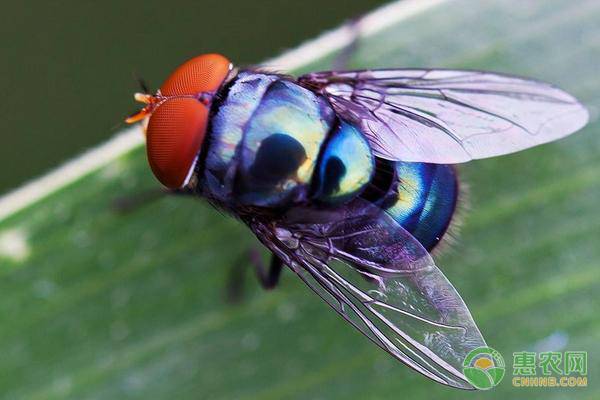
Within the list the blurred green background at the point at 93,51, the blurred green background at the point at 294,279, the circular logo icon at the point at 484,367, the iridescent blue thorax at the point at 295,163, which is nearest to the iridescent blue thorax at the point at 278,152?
the iridescent blue thorax at the point at 295,163

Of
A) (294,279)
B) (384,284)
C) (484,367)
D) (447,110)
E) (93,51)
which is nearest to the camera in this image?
(384,284)

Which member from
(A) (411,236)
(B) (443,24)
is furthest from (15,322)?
(B) (443,24)

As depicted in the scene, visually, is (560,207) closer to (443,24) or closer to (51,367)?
(443,24)

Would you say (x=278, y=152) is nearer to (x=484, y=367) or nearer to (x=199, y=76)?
(x=199, y=76)

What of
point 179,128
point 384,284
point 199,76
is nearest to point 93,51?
point 199,76

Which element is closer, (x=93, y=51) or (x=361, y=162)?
(x=361, y=162)

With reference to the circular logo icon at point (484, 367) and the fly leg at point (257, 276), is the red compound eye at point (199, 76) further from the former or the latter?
the circular logo icon at point (484, 367)
